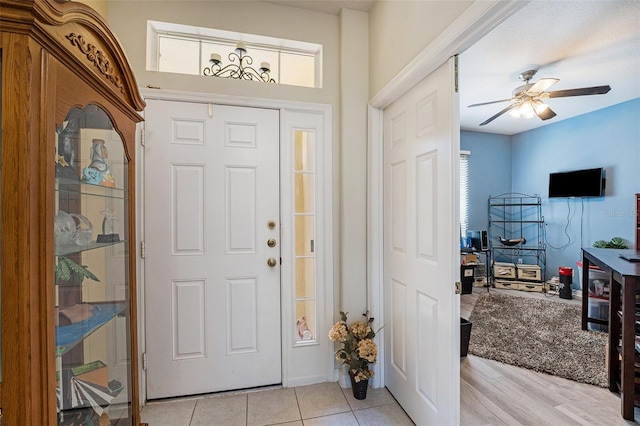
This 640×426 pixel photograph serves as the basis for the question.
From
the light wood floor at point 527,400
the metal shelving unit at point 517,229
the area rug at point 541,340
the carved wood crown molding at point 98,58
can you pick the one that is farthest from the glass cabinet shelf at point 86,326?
the metal shelving unit at point 517,229

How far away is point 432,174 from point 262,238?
1229 millimetres

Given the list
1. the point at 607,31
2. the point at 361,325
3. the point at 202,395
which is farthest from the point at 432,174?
the point at 607,31

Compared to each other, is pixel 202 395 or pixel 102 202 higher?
pixel 102 202

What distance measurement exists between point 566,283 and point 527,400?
332 centimetres

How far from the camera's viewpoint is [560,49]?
2646mm

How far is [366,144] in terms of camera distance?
217 cm

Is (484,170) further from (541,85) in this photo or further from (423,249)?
(423,249)

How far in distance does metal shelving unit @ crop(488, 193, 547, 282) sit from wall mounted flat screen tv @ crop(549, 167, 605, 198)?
448mm

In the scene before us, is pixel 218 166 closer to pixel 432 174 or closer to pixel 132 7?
pixel 132 7

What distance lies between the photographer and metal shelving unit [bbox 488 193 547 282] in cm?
514

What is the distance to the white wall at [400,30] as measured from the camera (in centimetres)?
136

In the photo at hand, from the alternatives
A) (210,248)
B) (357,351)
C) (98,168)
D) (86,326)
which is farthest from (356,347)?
(98,168)

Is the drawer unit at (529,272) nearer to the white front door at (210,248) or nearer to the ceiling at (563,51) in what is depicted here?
the ceiling at (563,51)

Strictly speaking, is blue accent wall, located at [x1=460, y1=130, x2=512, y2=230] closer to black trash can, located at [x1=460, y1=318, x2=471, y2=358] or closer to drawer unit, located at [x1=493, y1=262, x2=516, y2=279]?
drawer unit, located at [x1=493, y1=262, x2=516, y2=279]
